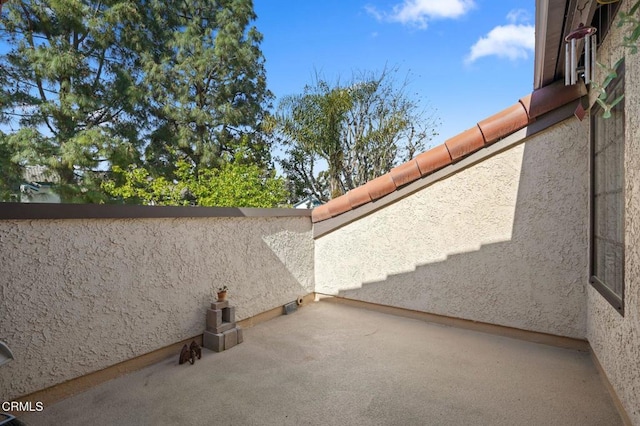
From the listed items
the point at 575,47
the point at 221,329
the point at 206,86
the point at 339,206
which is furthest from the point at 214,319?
the point at 206,86

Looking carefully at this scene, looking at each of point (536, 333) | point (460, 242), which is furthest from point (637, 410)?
point (460, 242)

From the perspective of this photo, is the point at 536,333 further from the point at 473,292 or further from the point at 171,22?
the point at 171,22

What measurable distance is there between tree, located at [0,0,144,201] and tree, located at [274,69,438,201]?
10.7 metres

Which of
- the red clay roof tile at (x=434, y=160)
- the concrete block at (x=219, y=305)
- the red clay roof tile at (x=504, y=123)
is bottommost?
the concrete block at (x=219, y=305)

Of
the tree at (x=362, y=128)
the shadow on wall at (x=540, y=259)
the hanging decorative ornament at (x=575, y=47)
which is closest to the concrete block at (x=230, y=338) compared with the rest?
the shadow on wall at (x=540, y=259)

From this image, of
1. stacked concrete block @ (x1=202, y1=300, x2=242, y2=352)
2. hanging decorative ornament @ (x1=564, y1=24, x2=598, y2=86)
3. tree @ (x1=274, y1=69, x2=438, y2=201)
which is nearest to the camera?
hanging decorative ornament @ (x1=564, y1=24, x2=598, y2=86)

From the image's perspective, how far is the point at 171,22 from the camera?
22875 mm

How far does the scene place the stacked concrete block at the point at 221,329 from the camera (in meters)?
5.21

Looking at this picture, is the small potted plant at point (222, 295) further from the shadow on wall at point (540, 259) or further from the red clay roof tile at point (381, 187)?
the shadow on wall at point (540, 259)

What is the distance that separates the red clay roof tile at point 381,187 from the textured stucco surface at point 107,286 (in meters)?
2.70

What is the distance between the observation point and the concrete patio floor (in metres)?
3.46

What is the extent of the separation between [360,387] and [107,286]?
3.60 meters

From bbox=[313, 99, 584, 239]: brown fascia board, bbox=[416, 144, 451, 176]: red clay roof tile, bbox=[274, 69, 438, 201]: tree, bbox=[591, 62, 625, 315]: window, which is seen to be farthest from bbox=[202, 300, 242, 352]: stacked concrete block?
bbox=[274, 69, 438, 201]: tree

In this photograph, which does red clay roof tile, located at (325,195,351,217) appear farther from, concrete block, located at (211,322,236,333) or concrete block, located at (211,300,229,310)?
concrete block, located at (211,322,236,333)
